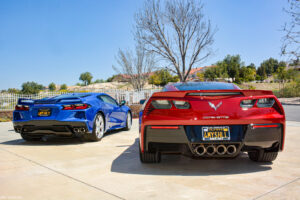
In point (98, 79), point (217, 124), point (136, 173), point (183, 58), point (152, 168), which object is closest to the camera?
point (217, 124)

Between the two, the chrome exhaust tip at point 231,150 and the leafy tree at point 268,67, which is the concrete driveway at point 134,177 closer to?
the chrome exhaust tip at point 231,150

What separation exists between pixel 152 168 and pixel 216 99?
132 centimetres

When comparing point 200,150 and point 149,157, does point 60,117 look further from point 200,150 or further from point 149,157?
point 200,150

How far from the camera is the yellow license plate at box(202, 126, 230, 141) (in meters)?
3.42

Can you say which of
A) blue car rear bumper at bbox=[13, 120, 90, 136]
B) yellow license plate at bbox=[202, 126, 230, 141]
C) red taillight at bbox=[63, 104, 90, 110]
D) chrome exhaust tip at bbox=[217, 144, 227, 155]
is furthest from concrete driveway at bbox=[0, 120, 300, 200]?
red taillight at bbox=[63, 104, 90, 110]

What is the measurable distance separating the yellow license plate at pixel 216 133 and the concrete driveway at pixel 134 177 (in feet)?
1.58

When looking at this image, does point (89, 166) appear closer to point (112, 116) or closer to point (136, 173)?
point (136, 173)

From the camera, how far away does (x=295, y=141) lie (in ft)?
20.4

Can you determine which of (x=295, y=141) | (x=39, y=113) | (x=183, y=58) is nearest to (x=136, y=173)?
(x=39, y=113)

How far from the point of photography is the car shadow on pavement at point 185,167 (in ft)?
12.2

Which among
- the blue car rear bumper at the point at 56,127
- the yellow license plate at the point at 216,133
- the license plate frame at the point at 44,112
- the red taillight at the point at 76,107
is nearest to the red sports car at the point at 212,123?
the yellow license plate at the point at 216,133

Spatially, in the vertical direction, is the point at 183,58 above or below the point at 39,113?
above

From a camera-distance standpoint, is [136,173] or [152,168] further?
[152,168]

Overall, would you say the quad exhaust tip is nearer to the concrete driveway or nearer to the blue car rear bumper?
the concrete driveway
